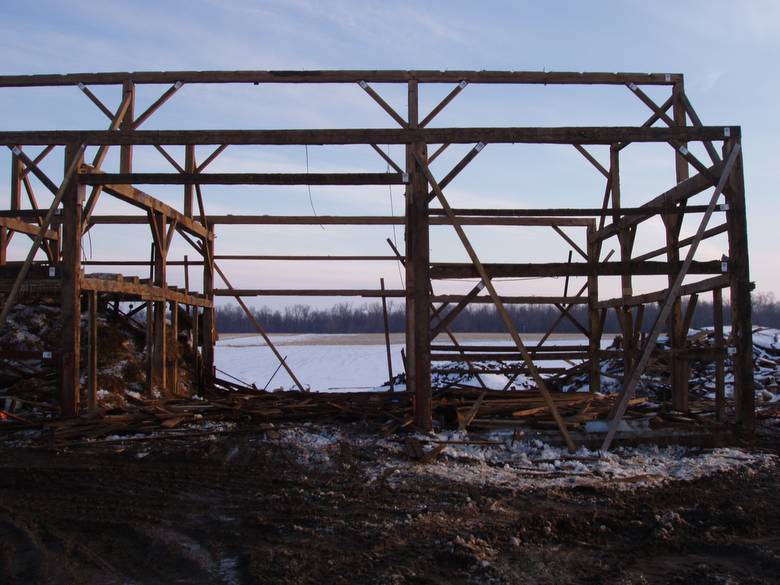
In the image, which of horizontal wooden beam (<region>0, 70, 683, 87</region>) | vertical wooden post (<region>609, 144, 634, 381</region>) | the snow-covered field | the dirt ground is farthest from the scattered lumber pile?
the snow-covered field

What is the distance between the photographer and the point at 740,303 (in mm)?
9219

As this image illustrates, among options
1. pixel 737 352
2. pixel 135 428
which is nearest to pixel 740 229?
pixel 737 352

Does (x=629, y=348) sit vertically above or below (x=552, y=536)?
above

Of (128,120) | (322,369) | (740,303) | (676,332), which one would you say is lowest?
(322,369)

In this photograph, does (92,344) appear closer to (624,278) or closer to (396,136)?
(396,136)

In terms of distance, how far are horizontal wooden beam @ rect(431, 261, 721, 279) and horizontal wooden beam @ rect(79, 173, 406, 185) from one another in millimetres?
1652

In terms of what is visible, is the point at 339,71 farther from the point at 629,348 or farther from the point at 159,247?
the point at 629,348

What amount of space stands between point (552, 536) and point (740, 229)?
240 inches

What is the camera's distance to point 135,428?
30.9 feet

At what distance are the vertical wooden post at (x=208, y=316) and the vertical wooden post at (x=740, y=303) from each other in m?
10.5

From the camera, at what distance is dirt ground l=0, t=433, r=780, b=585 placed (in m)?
4.50

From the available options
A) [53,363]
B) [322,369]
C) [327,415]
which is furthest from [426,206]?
[322,369]

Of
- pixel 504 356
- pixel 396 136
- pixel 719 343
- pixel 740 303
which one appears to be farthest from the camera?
pixel 504 356

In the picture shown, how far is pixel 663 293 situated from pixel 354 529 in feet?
23.0
